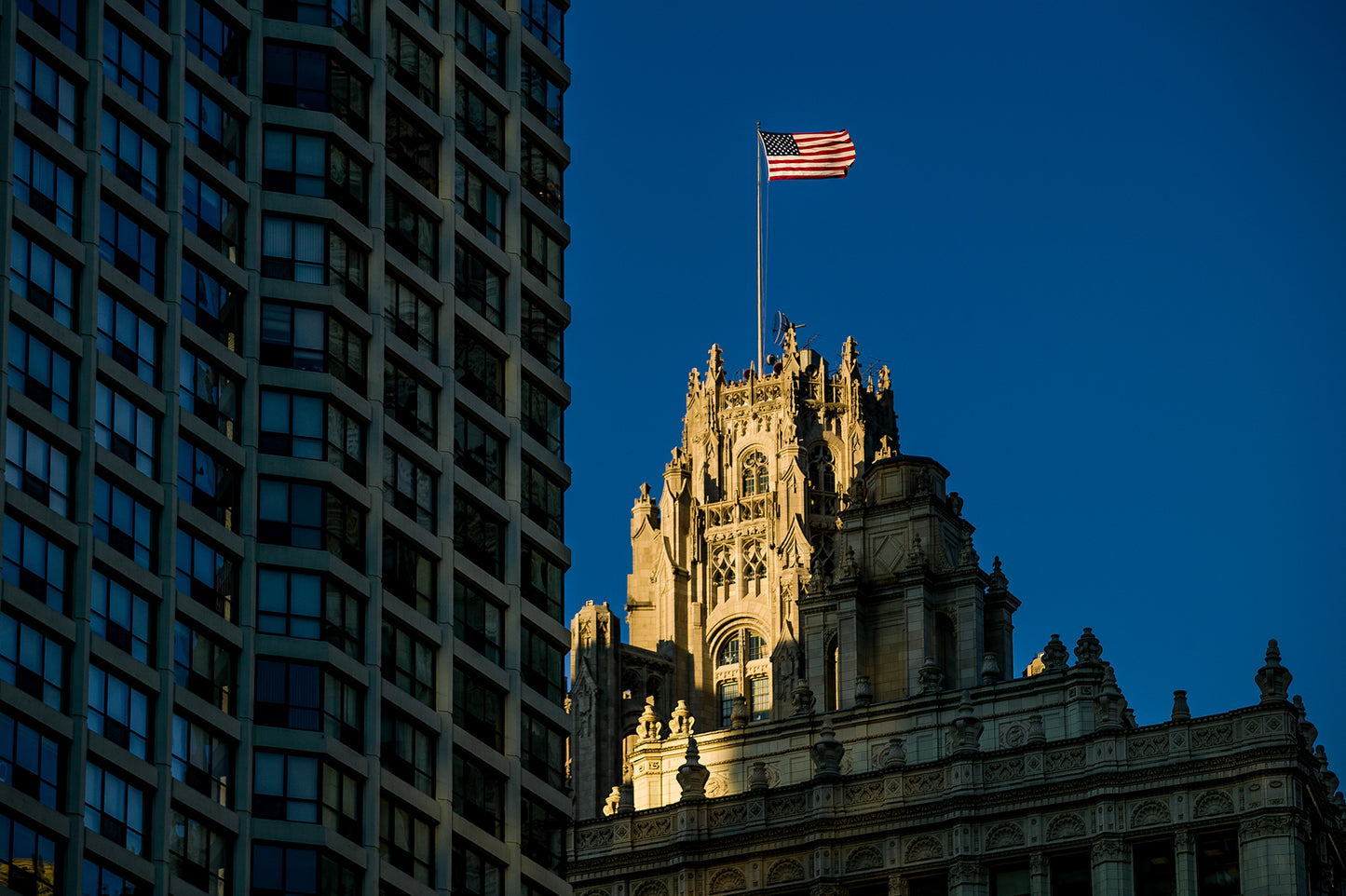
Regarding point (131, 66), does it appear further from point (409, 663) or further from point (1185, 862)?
point (1185, 862)

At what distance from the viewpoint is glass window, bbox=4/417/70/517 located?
7962cm

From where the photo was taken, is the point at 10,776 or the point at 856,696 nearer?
the point at 10,776

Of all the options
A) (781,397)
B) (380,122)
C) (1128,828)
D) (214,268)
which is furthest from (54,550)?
(781,397)

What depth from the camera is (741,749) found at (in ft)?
376

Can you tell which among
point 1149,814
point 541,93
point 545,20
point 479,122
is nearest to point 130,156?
point 479,122

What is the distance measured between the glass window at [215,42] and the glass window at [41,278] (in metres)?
9.47

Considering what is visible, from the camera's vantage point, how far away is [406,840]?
8862 cm

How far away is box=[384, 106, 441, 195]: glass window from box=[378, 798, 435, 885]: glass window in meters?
16.0

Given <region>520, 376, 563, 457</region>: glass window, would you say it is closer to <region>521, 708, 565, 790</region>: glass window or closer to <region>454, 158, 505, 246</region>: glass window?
<region>454, 158, 505, 246</region>: glass window

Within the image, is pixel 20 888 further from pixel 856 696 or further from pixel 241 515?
pixel 856 696

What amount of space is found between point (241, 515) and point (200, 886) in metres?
10.1

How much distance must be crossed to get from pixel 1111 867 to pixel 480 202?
88.6ft

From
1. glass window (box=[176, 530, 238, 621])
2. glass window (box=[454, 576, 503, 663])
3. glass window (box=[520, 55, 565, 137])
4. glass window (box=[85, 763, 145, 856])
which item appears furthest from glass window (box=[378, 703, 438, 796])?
Answer: glass window (box=[520, 55, 565, 137])

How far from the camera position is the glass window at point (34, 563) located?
78.8m
